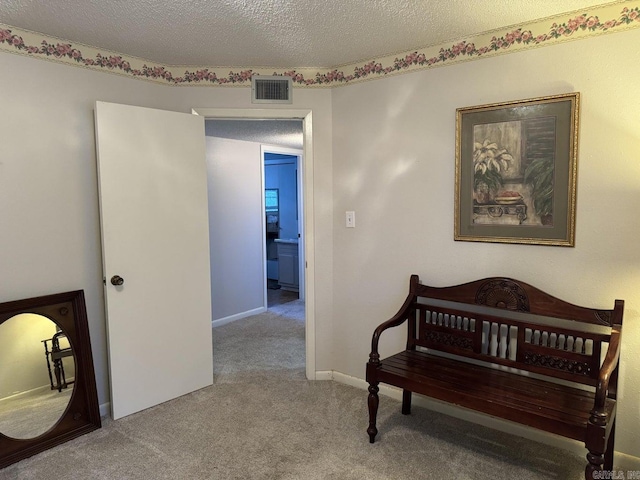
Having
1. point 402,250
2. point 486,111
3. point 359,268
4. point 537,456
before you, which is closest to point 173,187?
point 359,268

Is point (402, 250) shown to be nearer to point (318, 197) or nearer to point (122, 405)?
point (318, 197)

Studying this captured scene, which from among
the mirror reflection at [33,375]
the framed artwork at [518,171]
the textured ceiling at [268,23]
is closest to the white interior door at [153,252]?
the mirror reflection at [33,375]

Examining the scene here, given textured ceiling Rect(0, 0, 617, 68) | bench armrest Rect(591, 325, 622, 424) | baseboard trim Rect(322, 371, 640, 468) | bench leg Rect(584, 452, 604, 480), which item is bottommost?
baseboard trim Rect(322, 371, 640, 468)

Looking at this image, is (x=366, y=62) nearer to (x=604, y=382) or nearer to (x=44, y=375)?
(x=604, y=382)

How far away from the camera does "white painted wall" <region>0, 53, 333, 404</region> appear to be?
2283 mm

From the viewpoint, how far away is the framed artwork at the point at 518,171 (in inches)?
85.0

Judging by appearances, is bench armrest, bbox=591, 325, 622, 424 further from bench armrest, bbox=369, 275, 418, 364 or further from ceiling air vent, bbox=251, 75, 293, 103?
ceiling air vent, bbox=251, 75, 293, 103

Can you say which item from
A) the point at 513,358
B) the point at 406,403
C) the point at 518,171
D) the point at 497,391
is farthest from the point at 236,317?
the point at 518,171

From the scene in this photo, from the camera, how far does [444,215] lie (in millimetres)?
2586

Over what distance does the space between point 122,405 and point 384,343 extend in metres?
1.72

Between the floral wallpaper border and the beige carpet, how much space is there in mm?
2138

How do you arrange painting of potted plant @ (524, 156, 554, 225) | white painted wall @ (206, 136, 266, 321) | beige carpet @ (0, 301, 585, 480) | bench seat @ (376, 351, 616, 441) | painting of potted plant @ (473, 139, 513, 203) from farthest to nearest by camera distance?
1. white painted wall @ (206, 136, 266, 321)
2. painting of potted plant @ (473, 139, 513, 203)
3. painting of potted plant @ (524, 156, 554, 225)
4. beige carpet @ (0, 301, 585, 480)
5. bench seat @ (376, 351, 616, 441)

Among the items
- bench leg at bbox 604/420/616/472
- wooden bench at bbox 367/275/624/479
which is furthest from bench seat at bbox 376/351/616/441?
bench leg at bbox 604/420/616/472

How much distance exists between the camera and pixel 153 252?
8.96ft
